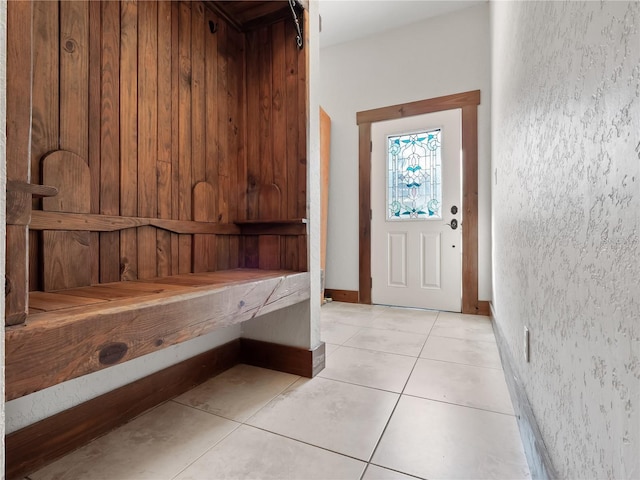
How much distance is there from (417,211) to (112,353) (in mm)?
2731

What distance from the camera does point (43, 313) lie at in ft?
2.39

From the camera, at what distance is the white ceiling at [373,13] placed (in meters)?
2.85

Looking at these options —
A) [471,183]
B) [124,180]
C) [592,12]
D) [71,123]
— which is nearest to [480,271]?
[471,183]

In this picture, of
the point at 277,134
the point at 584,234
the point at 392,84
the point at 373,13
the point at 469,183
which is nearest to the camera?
the point at 584,234

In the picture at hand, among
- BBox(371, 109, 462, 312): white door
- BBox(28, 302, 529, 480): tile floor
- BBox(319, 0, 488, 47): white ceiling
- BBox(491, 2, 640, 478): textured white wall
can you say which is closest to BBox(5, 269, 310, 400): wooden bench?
BBox(28, 302, 529, 480): tile floor

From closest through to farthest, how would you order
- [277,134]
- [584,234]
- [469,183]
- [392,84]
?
[584,234] → [277,134] → [469,183] → [392,84]

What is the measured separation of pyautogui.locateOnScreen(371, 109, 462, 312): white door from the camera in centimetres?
291

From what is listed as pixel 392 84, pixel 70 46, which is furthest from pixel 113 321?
pixel 392 84

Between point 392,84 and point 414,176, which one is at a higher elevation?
point 392,84

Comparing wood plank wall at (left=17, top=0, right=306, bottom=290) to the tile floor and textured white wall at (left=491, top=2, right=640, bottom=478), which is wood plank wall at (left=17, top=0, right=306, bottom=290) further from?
textured white wall at (left=491, top=2, right=640, bottom=478)

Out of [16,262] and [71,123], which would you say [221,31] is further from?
[16,262]

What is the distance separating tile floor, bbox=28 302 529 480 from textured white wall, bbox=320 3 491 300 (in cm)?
161

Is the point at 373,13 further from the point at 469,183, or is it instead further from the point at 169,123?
the point at 169,123

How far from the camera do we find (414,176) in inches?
121
